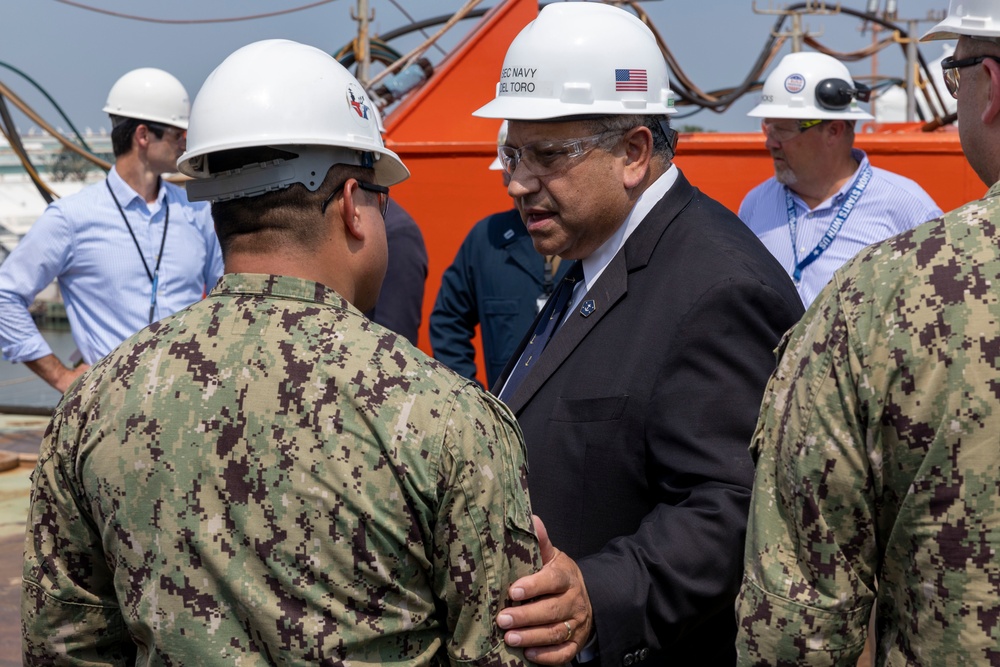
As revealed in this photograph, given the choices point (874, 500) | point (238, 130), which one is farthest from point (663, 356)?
point (238, 130)

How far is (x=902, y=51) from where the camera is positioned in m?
18.2

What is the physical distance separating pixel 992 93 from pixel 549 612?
1.03 metres

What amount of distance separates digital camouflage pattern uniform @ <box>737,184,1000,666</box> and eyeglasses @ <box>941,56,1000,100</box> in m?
0.19

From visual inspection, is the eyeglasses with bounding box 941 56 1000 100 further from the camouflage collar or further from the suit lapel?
the camouflage collar

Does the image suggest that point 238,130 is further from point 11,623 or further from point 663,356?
point 11,623

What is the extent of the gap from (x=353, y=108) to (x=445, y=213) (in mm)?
4623

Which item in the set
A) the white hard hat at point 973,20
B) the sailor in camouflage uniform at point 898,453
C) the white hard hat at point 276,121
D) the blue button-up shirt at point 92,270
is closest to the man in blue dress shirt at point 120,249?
the blue button-up shirt at point 92,270

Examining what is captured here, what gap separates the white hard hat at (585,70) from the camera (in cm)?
235

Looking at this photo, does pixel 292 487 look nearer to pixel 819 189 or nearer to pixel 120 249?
pixel 120 249

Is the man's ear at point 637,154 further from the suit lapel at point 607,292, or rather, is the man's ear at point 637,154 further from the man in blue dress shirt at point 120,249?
the man in blue dress shirt at point 120,249

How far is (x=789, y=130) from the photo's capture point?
15.7 ft

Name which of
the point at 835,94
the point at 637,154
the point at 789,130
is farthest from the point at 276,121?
the point at 835,94

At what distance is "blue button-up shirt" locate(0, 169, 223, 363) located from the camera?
4148 millimetres

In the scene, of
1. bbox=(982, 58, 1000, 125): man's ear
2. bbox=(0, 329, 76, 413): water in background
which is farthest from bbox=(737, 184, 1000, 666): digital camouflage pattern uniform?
bbox=(0, 329, 76, 413): water in background
